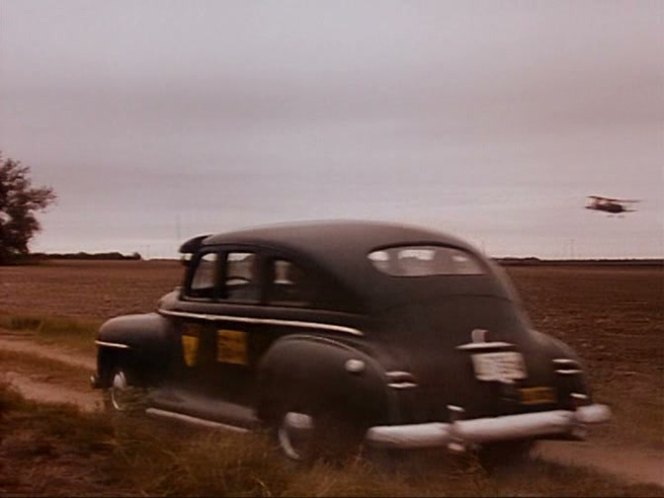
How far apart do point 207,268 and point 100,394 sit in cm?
139

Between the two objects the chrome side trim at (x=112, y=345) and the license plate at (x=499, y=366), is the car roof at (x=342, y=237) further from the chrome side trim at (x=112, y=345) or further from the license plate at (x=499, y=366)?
the chrome side trim at (x=112, y=345)

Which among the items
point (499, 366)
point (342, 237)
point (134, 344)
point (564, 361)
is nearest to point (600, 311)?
point (564, 361)

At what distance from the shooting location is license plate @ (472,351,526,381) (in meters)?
6.59

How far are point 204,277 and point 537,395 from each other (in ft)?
7.63

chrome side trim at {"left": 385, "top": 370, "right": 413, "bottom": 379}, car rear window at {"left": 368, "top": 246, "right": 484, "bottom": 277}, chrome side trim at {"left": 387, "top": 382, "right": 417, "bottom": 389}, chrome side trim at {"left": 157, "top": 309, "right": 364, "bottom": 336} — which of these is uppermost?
car rear window at {"left": 368, "top": 246, "right": 484, "bottom": 277}

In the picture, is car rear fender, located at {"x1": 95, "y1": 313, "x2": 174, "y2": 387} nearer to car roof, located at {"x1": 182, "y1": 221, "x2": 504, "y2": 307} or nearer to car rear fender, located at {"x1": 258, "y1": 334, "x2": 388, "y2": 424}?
car roof, located at {"x1": 182, "y1": 221, "x2": 504, "y2": 307}

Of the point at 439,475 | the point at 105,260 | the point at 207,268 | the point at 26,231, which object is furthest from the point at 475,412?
the point at 26,231

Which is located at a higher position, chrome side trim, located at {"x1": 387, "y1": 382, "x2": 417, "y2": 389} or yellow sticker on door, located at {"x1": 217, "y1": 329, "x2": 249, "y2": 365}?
yellow sticker on door, located at {"x1": 217, "y1": 329, "x2": 249, "y2": 365}

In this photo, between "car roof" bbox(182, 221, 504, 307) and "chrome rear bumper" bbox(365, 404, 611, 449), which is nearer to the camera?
"chrome rear bumper" bbox(365, 404, 611, 449)

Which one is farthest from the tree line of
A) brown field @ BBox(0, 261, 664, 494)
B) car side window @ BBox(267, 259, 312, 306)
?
car side window @ BBox(267, 259, 312, 306)

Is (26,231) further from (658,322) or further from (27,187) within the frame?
(658,322)

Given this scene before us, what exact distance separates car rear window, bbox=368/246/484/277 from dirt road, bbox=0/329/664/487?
1.10 metres

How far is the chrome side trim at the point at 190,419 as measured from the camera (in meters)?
7.16

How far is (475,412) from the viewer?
6.50 meters
